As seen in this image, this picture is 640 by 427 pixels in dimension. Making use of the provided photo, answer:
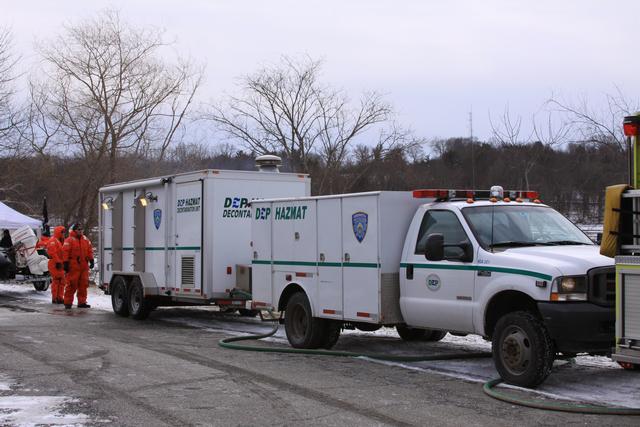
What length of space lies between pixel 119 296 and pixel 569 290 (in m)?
11.4

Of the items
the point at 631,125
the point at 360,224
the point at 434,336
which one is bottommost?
the point at 434,336

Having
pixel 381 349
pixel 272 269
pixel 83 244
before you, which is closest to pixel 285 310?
pixel 272 269

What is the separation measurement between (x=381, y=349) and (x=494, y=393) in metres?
3.83

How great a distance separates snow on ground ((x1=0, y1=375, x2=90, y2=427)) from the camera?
23.5 feet

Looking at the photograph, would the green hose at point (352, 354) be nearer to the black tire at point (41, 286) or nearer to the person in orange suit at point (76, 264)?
the person in orange suit at point (76, 264)

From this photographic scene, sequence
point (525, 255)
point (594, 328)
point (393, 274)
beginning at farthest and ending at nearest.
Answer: point (393, 274) < point (525, 255) < point (594, 328)

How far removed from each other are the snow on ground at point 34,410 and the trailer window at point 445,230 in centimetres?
448

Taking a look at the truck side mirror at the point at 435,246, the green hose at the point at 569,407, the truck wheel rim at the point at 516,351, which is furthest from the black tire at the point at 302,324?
the green hose at the point at 569,407

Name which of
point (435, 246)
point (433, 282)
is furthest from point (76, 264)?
point (435, 246)

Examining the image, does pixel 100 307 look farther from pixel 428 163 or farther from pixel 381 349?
pixel 428 163

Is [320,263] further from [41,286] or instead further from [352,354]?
[41,286]

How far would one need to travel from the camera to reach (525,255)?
8953mm

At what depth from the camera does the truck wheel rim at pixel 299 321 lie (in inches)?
472

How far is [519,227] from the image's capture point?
32.4ft
